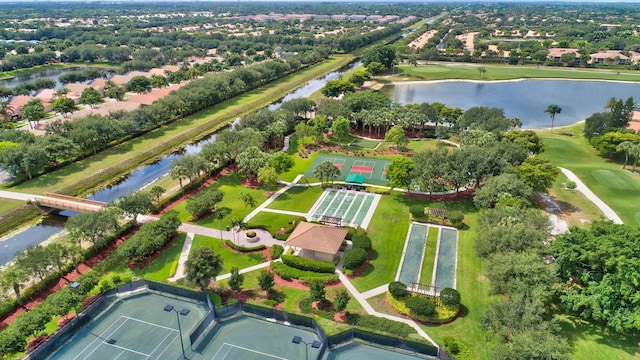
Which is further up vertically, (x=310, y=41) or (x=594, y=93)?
(x=310, y=41)

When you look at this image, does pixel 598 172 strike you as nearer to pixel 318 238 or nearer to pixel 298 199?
pixel 298 199

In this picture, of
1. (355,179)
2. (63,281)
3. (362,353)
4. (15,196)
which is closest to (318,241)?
(362,353)

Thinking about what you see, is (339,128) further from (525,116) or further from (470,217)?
(525,116)

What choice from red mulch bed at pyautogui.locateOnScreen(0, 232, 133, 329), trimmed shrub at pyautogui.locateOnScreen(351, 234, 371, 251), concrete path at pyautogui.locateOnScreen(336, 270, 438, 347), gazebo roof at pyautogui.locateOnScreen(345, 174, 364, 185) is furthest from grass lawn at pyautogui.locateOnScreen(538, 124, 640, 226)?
red mulch bed at pyautogui.locateOnScreen(0, 232, 133, 329)

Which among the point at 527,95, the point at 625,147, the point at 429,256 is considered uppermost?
the point at 625,147

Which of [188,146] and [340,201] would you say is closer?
[340,201]

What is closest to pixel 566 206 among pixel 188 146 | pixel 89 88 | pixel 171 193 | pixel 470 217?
pixel 470 217

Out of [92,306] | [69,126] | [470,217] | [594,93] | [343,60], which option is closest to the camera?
[92,306]

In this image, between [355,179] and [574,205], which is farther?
[355,179]
